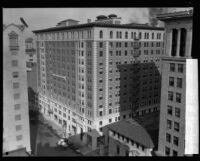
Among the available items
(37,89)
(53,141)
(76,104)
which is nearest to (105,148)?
(53,141)


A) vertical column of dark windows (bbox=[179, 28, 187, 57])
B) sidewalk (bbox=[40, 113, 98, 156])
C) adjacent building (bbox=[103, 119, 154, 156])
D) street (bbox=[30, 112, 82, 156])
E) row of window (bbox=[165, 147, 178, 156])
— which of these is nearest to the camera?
vertical column of dark windows (bbox=[179, 28, 187, 57])

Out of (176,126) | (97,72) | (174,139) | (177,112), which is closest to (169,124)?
(176,126)

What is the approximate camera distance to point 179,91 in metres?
25.3

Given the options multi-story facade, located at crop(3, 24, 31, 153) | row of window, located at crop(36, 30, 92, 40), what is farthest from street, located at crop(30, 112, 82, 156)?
row of window, located at crop(36, 30, 92, 40)

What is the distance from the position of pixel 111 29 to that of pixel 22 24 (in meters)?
18.9

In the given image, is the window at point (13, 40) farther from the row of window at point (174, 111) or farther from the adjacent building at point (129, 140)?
the row of window at point (174, 111)

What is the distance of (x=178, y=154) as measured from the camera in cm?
2553

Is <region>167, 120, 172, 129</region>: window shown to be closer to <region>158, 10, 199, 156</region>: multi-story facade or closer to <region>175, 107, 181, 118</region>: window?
<region>158, 10, 199, 156</region>: multi-story facade

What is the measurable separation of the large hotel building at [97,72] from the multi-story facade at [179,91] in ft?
46.9

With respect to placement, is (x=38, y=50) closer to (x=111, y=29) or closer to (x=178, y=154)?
(x=111, y=29)

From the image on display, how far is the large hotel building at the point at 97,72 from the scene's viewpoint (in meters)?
41.9

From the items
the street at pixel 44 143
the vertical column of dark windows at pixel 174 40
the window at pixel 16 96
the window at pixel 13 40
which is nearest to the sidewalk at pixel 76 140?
the street at pixel 44 143

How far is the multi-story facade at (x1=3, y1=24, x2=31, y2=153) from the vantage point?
25.7 metres

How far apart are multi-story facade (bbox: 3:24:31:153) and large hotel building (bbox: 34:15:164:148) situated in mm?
14016
